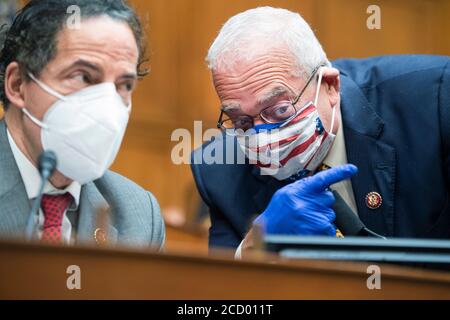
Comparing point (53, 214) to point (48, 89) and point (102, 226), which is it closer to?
point (102, 226)

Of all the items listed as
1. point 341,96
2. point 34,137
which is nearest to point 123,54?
point 34,137

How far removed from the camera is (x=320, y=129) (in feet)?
6.52

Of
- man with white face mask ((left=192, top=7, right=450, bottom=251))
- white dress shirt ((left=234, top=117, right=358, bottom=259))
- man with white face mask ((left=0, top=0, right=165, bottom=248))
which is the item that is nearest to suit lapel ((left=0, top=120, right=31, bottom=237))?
man with white face mask ((left=0, top=0, right=165, bottom=248))

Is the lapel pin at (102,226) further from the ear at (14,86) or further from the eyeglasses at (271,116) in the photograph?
the eyeglasses at (271,116)

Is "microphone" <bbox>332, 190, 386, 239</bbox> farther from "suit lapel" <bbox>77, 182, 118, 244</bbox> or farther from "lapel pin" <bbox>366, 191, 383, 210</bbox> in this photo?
"suit lapel" <bbox>77, 182, 118, 244</bbox>

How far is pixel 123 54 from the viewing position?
176cm

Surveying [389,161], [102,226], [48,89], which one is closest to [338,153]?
[389,161]

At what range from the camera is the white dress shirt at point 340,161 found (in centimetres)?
202

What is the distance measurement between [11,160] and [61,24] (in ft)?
0.96

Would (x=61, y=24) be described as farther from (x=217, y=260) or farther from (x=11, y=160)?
(x=217, y=260)

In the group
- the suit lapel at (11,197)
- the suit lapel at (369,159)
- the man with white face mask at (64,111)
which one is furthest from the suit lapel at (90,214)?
the suit lapel at (369,159)

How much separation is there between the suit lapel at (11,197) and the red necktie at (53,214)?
0.04 metres

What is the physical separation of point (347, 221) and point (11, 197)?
2.30 feet

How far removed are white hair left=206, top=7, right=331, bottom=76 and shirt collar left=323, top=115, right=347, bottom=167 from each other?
0.17 metres
